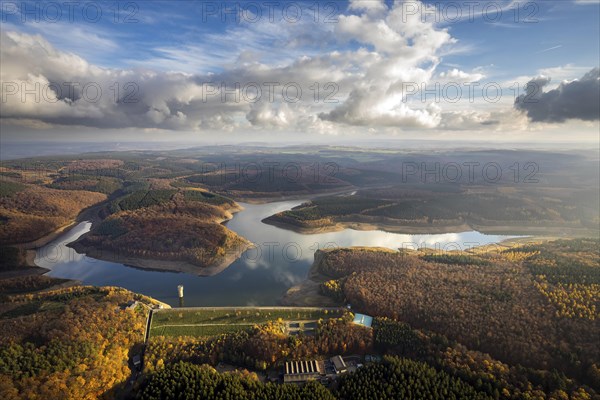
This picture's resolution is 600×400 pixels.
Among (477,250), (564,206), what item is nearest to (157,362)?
(477,250)

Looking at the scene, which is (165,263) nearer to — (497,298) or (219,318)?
(219,318)

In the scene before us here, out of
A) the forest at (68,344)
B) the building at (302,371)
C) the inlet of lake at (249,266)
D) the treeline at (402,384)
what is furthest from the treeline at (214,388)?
the inlet of lake at (249,266)

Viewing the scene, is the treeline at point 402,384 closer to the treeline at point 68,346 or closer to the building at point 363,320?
the building at point 363,320

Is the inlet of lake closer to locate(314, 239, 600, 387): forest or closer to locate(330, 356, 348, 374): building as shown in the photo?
locate(314, 239, 600, 387): forest

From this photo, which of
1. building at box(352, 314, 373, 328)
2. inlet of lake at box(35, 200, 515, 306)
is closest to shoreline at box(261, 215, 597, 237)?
inlet of lake at box(35, 200, 515, 306)

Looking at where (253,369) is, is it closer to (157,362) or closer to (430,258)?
(157,362)

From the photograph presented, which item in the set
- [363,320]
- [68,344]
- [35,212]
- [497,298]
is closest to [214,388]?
[68,344]
